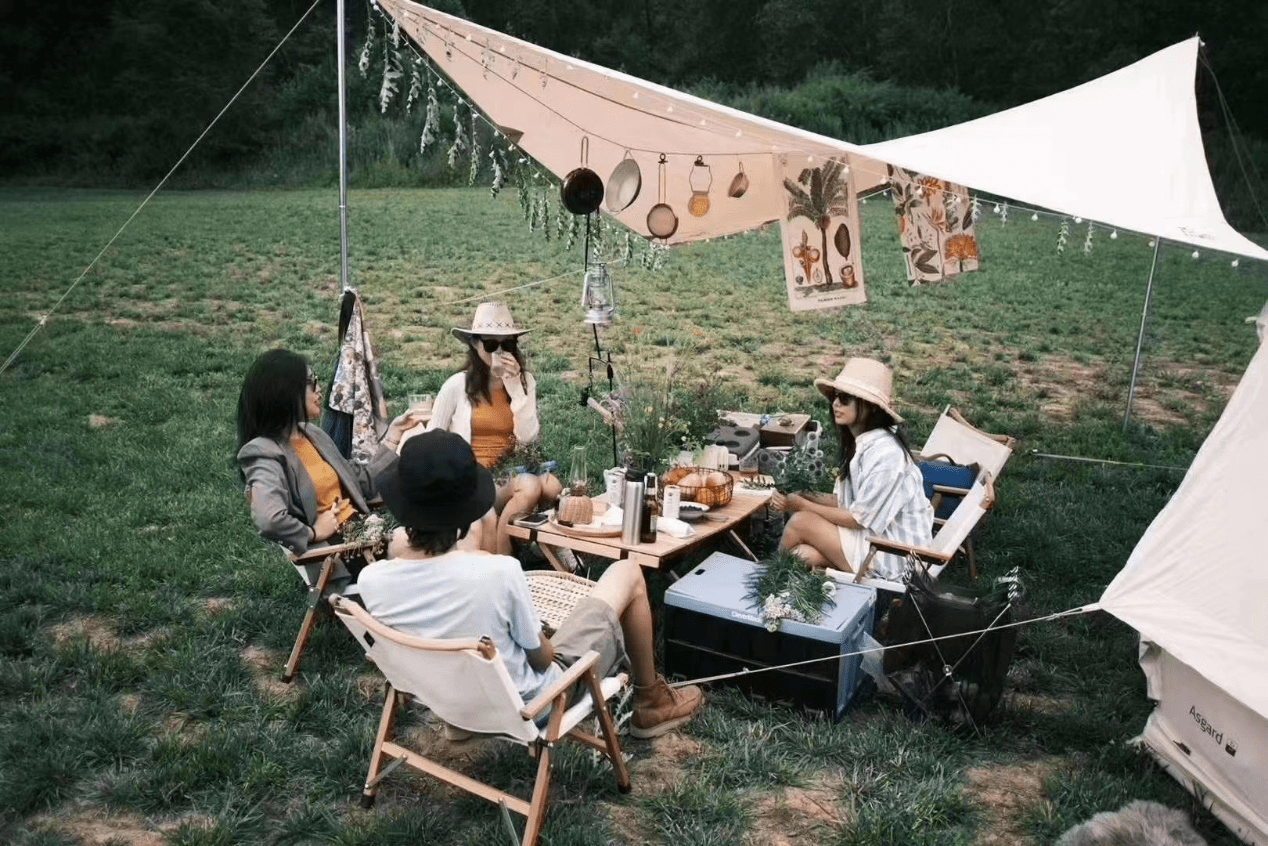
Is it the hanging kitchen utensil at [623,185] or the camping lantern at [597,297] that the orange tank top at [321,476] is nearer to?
the camping lantern at [597,297]

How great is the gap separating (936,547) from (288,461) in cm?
246

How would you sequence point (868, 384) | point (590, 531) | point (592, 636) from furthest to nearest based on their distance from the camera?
point (868, 384), point (590, 531), point (592, 636)

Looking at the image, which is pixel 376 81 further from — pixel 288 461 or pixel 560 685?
pixel 560 685

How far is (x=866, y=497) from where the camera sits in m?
3.78

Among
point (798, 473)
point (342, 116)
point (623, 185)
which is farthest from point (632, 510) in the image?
point (623, 185)

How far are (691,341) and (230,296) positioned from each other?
4.97 m

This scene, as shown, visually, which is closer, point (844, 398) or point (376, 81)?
point (844, 398)

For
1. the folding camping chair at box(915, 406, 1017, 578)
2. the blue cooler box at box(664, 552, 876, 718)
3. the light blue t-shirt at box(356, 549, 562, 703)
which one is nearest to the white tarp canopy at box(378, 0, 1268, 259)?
the folding camping chair at box(915, 406, 1017, 578)

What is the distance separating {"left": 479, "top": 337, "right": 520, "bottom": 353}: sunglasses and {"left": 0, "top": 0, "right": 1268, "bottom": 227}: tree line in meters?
13.0

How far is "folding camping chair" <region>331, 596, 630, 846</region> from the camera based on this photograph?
2.35m

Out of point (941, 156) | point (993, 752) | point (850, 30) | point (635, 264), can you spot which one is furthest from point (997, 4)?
point (993, 752)

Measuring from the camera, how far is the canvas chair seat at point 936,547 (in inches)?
140

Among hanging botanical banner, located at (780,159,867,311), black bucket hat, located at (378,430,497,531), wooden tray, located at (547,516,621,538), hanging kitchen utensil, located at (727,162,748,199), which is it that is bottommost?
wooden tray, located at (547,516,621,538)

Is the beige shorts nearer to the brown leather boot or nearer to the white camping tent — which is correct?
the brown leather boot
